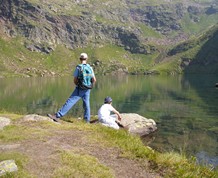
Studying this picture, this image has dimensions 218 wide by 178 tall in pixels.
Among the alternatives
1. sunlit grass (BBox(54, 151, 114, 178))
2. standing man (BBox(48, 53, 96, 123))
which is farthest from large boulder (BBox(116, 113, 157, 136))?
sunlit grass (BBox(54, 151, 114, 178))

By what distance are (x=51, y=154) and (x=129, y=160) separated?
9.73 ft

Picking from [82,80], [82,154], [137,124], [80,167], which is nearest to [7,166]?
[80,167]

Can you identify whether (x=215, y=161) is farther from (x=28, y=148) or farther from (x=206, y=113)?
(x=206, y=113)

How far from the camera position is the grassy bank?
36.2 feet

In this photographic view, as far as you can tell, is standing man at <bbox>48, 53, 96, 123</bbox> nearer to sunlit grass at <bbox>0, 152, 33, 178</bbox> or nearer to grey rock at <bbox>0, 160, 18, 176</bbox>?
sunlit grass at <bbox>0, 152, 33, 178</bbox>

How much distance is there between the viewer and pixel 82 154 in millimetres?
12945

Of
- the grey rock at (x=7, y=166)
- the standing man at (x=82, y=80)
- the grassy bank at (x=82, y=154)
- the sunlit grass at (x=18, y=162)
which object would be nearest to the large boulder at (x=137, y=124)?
the standing man at (x=82, y=80)

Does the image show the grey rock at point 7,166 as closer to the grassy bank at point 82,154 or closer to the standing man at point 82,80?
the grassy bank at point 82,154

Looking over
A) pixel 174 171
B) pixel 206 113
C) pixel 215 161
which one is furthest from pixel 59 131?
pixel 206 113

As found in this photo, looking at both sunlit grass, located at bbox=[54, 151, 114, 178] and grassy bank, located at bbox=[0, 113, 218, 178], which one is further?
grassy bank, located at bbox=[0, 113, 218, 178]

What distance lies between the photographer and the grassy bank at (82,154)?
11.0m

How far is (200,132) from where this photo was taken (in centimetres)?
4528

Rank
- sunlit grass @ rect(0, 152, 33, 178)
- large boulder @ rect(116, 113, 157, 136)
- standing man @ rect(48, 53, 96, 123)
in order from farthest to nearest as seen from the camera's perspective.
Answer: large boulder @ rect(116, 113, 157, 136) < standing man @ rect(48, 53, 96, 123) < sunlit grass @ rect(0, 152, 33, 178)

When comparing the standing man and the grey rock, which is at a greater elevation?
the standing man
